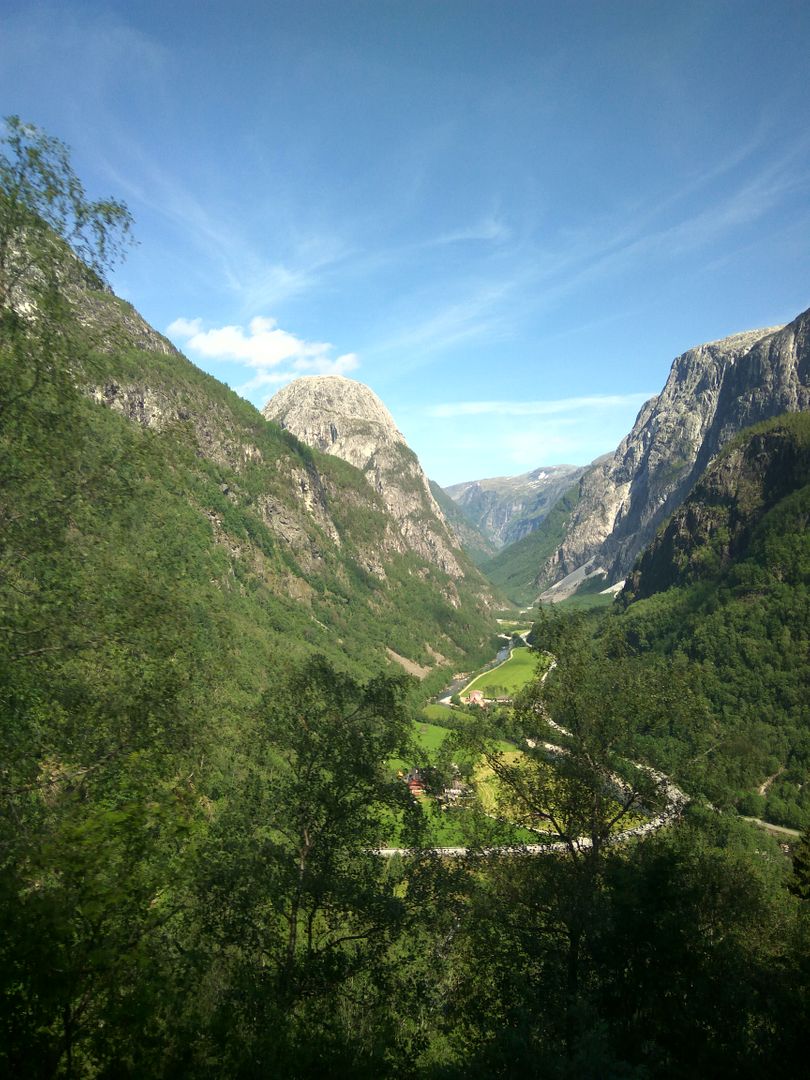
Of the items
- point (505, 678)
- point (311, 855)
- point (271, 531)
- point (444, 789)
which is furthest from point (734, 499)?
point (311, 855)

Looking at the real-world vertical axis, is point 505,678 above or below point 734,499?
below

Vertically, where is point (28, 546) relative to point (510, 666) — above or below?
above

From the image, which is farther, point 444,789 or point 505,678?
point 505,678

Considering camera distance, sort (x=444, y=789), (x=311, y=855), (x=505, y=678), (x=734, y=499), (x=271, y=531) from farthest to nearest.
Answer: (x=505, y=678) < (x=271, y=531) < (x=734, y=499) < (x=444, y=789) < (x=311, y=855)

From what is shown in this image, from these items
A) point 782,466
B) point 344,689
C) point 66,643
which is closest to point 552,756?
point 344,689

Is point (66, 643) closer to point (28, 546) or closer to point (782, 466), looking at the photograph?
point (28, 546)

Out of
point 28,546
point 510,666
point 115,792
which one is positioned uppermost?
point 28,546

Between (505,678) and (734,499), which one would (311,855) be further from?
(734,499)
